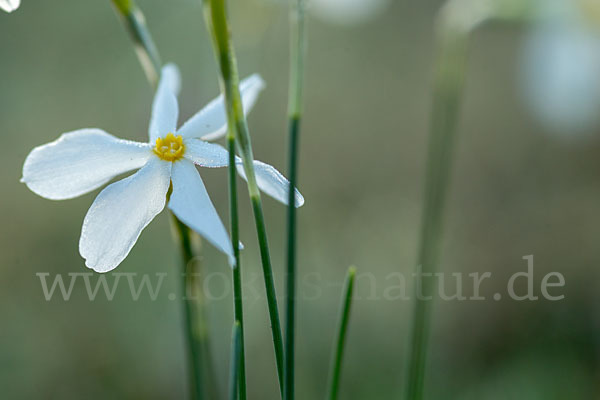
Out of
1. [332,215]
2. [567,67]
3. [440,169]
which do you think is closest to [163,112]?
[440,169]

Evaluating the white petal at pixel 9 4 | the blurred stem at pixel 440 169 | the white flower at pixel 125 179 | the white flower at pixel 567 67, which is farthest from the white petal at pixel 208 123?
the white flower at pixel 567 67

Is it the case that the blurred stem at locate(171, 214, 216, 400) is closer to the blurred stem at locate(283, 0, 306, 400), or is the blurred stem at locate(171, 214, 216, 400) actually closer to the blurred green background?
the blurred stem at locate(283, 0, 306, 400)

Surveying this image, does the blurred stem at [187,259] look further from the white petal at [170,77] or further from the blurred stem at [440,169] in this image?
the blurred stem at [440,169]

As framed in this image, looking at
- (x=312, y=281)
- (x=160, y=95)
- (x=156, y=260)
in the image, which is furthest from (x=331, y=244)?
(x=160, y=95)

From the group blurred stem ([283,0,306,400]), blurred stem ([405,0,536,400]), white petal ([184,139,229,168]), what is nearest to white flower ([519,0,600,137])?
blurred stem ([405,0,536,400])

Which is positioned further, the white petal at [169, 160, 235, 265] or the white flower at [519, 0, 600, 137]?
the white flower at [519, 0, 600, 137]

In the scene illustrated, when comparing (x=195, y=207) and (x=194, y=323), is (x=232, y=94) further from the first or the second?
(x=194, y=323)

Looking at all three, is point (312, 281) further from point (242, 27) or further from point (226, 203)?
point (242, 27)

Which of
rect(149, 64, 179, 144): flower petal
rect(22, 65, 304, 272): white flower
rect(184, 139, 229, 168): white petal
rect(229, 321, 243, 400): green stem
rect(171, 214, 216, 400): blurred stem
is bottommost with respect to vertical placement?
rect(229, 321, 243, 400): green stem
